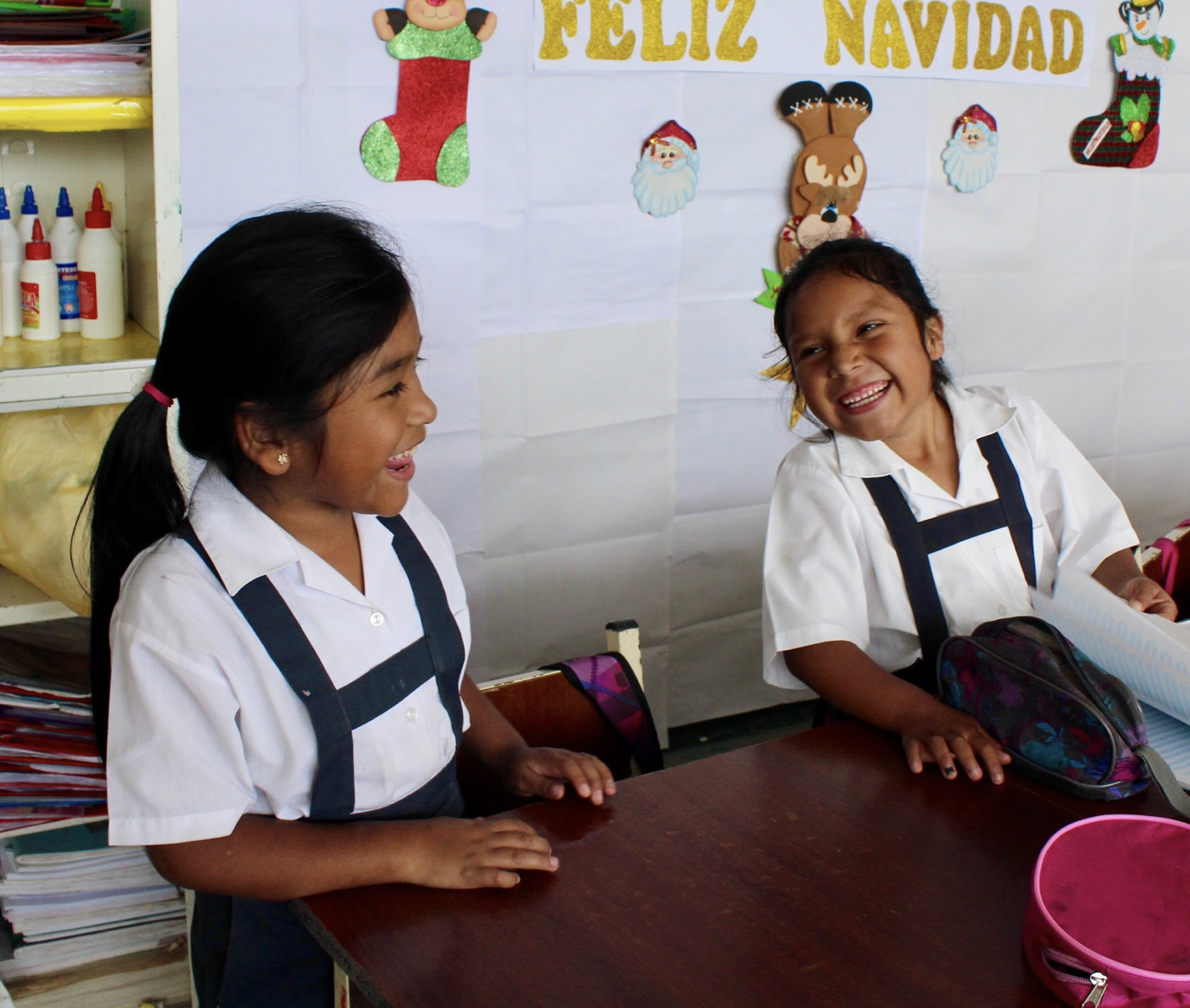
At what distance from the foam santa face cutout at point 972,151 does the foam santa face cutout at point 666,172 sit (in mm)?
616

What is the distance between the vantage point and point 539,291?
2287 millimetres

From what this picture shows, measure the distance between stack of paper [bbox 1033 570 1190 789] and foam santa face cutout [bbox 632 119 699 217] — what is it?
→ 3.97 feet

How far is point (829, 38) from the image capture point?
2436mm

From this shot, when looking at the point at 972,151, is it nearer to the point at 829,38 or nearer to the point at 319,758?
the point at 829,38

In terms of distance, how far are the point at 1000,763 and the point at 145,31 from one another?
1.30 m

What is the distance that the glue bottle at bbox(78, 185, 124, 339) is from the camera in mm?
1713

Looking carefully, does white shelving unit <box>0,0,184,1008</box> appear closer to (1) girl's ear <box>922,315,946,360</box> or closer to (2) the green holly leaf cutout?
(1) girl's ear <box>922,315,946,360</box>

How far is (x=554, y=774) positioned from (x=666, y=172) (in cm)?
140

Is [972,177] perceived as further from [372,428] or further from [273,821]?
[273,821]

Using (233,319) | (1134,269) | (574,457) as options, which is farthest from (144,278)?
(1134,269)

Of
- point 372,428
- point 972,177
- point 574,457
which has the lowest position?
point 574,457

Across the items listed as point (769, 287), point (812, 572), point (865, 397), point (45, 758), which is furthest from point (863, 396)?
point (45, 758)

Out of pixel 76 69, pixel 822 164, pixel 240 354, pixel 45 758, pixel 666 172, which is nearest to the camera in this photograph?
pixel 240 354

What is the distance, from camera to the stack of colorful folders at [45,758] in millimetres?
1724
